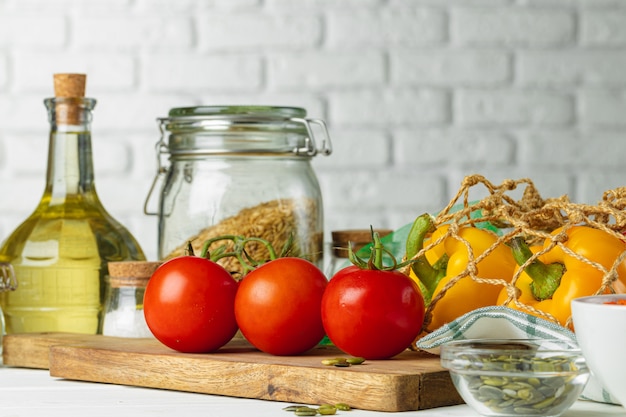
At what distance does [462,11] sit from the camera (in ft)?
7.00

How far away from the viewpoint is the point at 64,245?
4.60 ft

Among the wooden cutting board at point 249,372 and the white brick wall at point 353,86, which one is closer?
the wooden cutting board at point 249,372

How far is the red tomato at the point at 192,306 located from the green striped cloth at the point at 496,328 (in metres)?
0.23

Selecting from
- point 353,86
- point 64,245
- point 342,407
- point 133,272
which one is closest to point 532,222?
point 342,407

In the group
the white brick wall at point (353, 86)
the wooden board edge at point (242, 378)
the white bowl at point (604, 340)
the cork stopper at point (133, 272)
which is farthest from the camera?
the white brick wall at point (353, 86)

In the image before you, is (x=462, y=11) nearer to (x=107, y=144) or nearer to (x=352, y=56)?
(x=352, y=56)

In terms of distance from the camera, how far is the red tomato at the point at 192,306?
1.12 meters

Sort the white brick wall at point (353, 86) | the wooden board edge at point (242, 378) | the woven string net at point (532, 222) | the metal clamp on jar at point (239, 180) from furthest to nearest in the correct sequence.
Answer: the white brick wall at point (353, 86) < the metal clamp on jar at point (239, 180) < the woven string net at point (532, 222) < the wooden board edge at point (242, 378)

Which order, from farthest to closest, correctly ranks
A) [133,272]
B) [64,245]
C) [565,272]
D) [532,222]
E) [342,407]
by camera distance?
[64,245] < [133,272] < [532,222] < [565,272] < [342,407]

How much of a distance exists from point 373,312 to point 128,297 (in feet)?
1.33

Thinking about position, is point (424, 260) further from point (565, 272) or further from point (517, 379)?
point (517, 379)

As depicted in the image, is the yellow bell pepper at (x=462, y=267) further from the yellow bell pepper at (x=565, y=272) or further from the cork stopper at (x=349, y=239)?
the cork stopper at (x=349, y=239)

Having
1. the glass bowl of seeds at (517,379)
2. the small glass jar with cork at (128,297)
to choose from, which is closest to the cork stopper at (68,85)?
the small glass jar with cork at (128,297)

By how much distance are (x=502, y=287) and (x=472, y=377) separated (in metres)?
0.29
